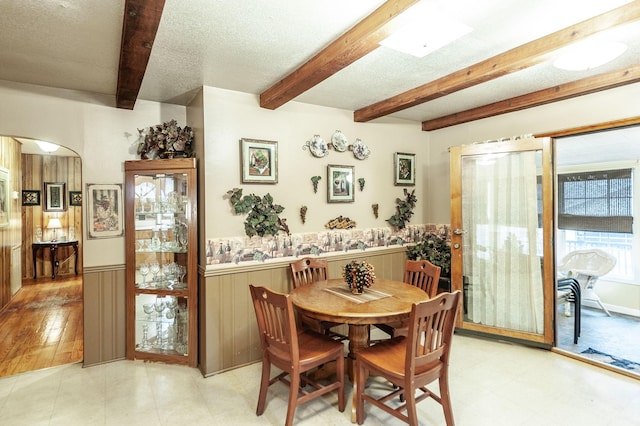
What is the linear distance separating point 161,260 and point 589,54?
372 cm

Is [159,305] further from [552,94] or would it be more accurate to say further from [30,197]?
[30,197]

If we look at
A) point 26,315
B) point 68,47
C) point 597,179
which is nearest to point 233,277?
point 68,47

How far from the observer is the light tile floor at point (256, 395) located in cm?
222

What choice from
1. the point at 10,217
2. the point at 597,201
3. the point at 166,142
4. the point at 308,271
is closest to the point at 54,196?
the point at 10,217

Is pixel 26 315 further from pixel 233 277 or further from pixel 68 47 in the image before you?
pixel 68 47

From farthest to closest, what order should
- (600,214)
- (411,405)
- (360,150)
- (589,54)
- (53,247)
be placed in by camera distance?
(53,247)
(600,214)
(360,150)
(589,54)
(411,405)

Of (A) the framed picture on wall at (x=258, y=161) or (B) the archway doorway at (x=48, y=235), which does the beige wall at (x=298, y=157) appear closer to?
(A) the framed picture on wall at (x=258, y=161)

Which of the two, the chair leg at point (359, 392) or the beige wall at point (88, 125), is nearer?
the chair leg at point (359, 392)

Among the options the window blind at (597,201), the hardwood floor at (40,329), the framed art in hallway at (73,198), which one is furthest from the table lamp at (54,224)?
the window blind at (597,201)

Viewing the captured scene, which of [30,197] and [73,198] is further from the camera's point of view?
[73,198]

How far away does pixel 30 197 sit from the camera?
6.44m

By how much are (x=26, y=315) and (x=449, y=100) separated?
5.76 metres

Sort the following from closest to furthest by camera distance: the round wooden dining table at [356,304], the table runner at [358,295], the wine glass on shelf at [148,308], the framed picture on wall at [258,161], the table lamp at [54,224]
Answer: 1. the round wooden dining table at [356,304]
2. the table runner at [358,295]
3. the framed picture on wall at [258,161]
4. the wine glass on shelf at [148,308]
5. the table lamp at [54,224]

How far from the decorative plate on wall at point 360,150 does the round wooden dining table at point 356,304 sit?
152 cm
